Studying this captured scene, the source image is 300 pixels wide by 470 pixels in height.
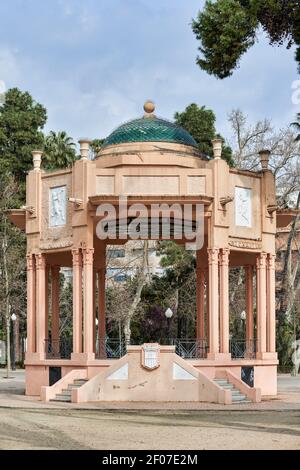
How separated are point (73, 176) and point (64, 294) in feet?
103

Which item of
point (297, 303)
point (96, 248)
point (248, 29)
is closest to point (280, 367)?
point (297, 303)

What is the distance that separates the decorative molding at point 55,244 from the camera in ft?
106

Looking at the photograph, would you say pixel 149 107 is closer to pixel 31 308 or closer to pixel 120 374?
pixel 31 308

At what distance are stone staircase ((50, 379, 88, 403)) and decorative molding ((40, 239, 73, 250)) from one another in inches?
191

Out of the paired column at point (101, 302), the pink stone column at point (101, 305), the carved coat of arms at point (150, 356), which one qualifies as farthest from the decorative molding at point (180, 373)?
the paired column at point (101, 302)

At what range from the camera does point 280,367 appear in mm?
54344

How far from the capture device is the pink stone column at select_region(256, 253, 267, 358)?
33.2 m

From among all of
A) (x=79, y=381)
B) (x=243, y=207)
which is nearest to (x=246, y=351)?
(x=243, y=207)

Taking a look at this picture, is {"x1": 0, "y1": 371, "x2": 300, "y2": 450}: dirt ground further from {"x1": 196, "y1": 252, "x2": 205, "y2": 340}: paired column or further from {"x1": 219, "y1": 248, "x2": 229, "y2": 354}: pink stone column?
{"x1": 196, "y1": 252, "x2": 205, "y2": 340}: paired column

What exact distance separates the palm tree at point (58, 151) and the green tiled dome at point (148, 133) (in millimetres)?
28191

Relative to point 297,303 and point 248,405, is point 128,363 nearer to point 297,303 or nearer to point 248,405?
point 248,405

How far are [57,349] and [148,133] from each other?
8.81 meters

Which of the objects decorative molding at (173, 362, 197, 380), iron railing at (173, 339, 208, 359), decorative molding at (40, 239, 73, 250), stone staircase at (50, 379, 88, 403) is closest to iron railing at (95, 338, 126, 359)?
iron railing at (173, 339, 208, 359)
